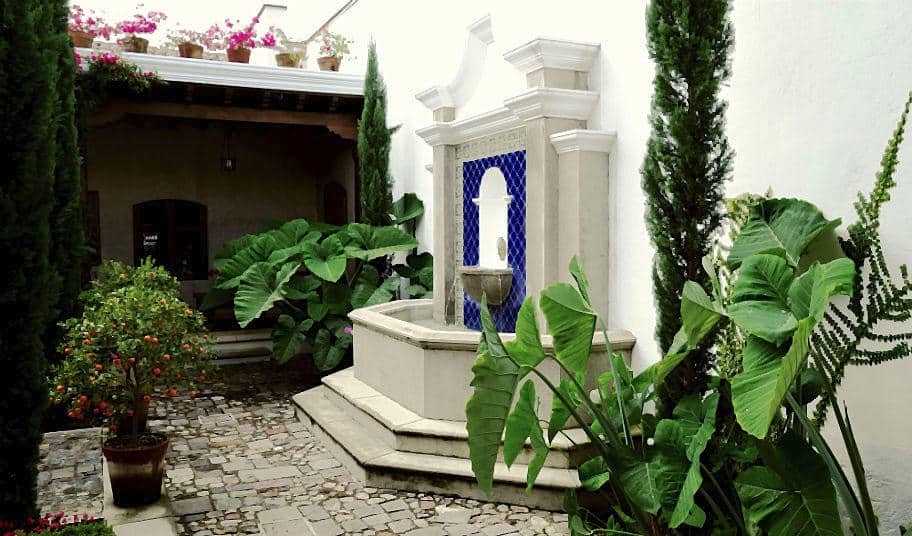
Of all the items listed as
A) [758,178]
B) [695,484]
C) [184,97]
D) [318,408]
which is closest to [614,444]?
[695,484]

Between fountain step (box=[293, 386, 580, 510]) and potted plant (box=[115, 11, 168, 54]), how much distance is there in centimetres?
522

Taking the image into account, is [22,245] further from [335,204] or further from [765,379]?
[335,204]

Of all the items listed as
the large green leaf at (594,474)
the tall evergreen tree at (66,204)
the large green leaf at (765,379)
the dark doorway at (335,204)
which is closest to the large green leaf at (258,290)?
the tall evergreen tree at (66,204)

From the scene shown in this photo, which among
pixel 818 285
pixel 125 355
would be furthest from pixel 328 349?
pixel 818 285

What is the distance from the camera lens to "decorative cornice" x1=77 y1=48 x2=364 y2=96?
25.7ft

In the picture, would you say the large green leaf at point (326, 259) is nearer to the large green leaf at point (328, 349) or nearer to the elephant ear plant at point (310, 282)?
the elephant ear plant at point (310, 282)

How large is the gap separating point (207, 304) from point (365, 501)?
464 centimetres

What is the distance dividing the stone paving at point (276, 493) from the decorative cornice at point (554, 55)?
3027mm

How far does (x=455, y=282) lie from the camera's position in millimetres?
6934

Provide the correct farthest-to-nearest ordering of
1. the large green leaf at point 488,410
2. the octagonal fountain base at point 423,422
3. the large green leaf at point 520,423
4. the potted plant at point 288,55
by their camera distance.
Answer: the potted plant at point 288,55, the octagonal fountain base at point 423,422, the large green leaf at point 520,423, the large green leaf at point 488,410

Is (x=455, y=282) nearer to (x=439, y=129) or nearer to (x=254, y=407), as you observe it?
(x=439, y=129)

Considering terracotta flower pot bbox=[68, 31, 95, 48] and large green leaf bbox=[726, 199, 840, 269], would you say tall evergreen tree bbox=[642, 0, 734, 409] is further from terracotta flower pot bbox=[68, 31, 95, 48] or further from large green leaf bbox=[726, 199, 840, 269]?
terracotta flower pot bbox=[68, 31, 95, 48]

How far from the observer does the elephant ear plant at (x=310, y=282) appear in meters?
7.25

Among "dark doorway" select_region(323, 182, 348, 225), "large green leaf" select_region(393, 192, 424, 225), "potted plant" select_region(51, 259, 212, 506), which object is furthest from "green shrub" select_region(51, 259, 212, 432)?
"dark doorway" select_region(323, 182, 348, 225)
